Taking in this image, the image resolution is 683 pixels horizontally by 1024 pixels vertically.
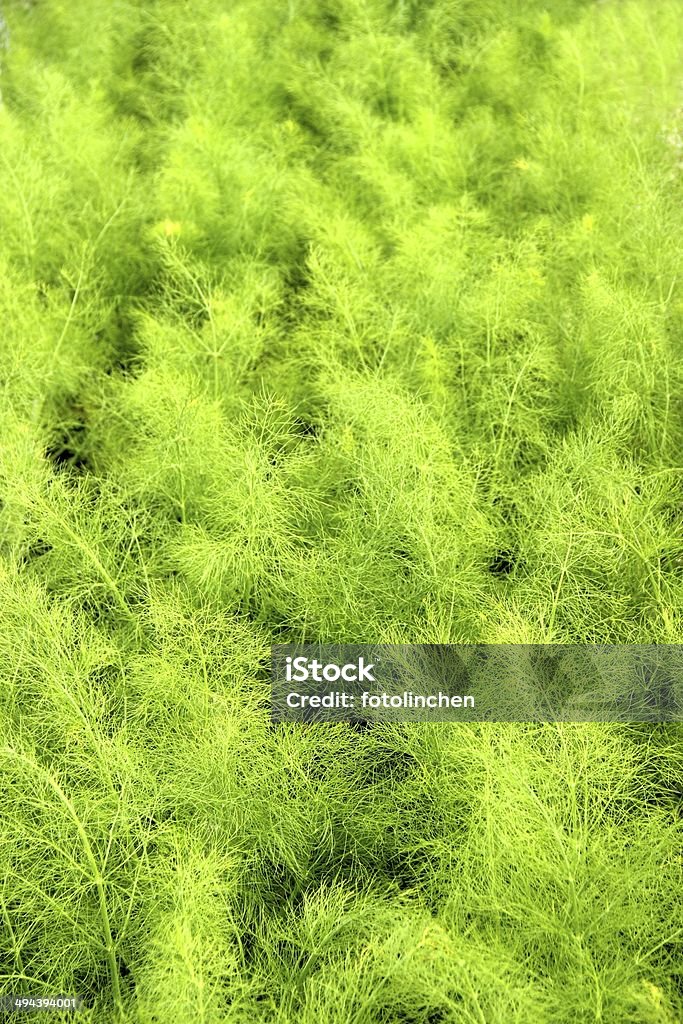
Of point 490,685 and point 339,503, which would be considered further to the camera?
point 339,503

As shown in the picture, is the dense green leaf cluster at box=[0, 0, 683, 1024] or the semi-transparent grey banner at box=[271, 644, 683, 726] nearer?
the dense green leaf cluster at box=[0, 0, 683, 1024]

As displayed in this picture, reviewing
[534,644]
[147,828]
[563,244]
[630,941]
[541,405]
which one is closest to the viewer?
[630,941]

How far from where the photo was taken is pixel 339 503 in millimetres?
2215

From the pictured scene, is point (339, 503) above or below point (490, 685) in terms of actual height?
above

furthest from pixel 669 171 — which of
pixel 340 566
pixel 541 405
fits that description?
pixel 340 566

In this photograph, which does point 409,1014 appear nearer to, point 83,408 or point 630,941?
point 630,941

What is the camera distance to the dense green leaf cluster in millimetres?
1536

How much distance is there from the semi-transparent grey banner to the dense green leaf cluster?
5 cm

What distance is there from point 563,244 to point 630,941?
2.03 metres

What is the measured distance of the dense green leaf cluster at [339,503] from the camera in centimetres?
154

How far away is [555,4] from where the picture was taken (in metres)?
4.05

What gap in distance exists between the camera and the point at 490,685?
72.9 inches

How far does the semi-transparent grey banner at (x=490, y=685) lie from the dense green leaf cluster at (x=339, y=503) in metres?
0.05

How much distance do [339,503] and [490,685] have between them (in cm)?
60
